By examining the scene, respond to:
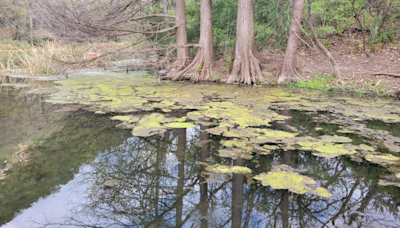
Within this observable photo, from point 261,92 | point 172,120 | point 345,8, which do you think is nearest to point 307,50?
point 345,8

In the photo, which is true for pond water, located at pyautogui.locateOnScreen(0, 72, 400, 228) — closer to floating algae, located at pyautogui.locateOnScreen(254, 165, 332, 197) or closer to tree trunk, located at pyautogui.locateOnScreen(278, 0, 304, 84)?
floating algae, located at pyautogui.locateOnScreen(254, 165, 332, 197)

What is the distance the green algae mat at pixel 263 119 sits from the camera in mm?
3515

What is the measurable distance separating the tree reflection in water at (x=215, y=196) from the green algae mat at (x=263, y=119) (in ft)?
0.48

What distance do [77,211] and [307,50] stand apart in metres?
10.7

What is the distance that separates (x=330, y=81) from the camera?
8.46 metres

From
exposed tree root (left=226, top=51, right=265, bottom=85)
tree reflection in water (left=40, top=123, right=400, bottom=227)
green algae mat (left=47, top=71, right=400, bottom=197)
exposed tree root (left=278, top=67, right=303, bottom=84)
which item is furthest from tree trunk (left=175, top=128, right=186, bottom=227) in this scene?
exposed tree root (left=278, top=67, right=303, bottom=84)

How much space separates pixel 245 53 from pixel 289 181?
6.66 metres

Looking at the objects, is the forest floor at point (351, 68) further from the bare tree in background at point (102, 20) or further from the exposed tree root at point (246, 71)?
the bare tree in background at point (102, 20)

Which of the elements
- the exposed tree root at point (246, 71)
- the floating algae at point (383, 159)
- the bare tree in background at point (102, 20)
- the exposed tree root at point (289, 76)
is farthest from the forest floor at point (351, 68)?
the floating algae at point (383, 159)

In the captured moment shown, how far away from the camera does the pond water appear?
8.38 feet

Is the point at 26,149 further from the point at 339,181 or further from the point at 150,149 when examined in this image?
the point at 339,181

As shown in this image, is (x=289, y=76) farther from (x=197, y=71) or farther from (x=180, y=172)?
(x=180, y=172)

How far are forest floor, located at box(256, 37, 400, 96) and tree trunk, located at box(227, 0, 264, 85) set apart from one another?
0.57m

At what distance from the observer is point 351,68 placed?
9133 mm
